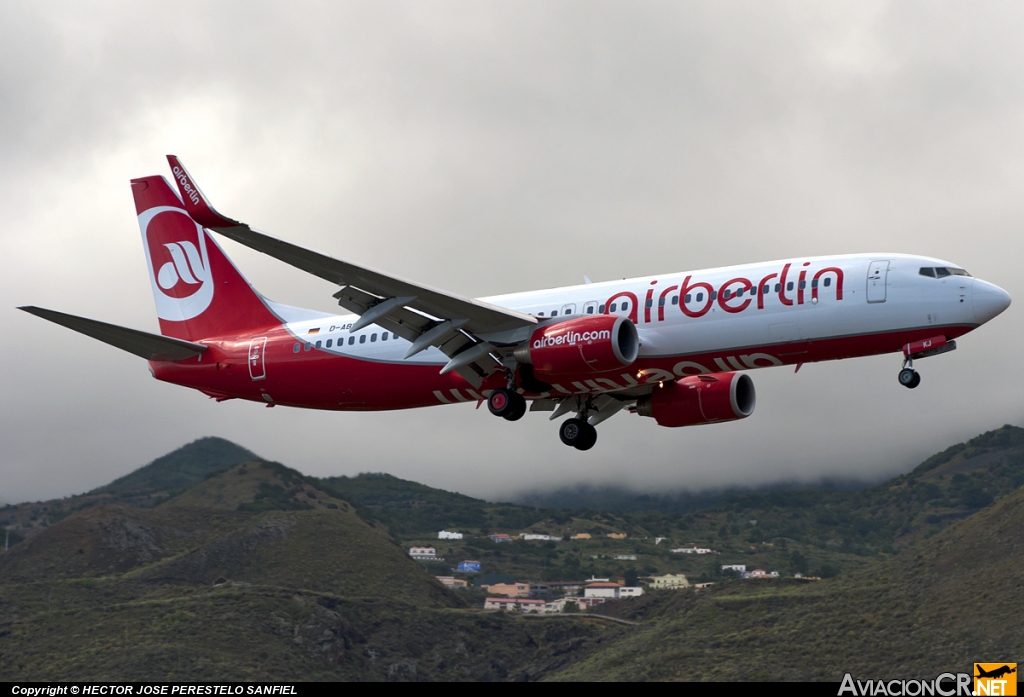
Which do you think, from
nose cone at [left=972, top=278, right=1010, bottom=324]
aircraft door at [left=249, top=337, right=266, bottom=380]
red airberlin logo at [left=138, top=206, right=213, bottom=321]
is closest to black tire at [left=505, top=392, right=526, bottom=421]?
aircraft door at [left=249, top=337, right=266, bottom=380]

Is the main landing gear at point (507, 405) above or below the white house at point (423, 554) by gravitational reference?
above

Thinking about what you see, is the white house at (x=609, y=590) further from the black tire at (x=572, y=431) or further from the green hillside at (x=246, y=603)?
the black tire at (x=572, y=431)

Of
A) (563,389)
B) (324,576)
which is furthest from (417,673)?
(563,389)

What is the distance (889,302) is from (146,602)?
68672 millimetres

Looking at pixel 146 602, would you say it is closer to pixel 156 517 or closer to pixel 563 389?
pixel 156 517

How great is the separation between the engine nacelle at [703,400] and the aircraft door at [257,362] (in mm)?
13941

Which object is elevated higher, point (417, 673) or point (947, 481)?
point (947, 481)

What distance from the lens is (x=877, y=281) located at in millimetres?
34625

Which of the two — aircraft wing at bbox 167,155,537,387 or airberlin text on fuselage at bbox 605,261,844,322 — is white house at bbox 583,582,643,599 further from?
airberlin text on fuselage at bbox 605,261,844,322

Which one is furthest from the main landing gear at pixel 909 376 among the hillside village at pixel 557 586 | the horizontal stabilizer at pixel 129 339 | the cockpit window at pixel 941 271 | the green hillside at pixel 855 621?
the hillside village at pixel 557 586

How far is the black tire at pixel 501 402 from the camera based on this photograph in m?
38.1

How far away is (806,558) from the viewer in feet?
357

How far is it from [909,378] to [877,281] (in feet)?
9.85

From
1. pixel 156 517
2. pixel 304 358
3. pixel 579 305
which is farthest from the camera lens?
pixel 156 517
